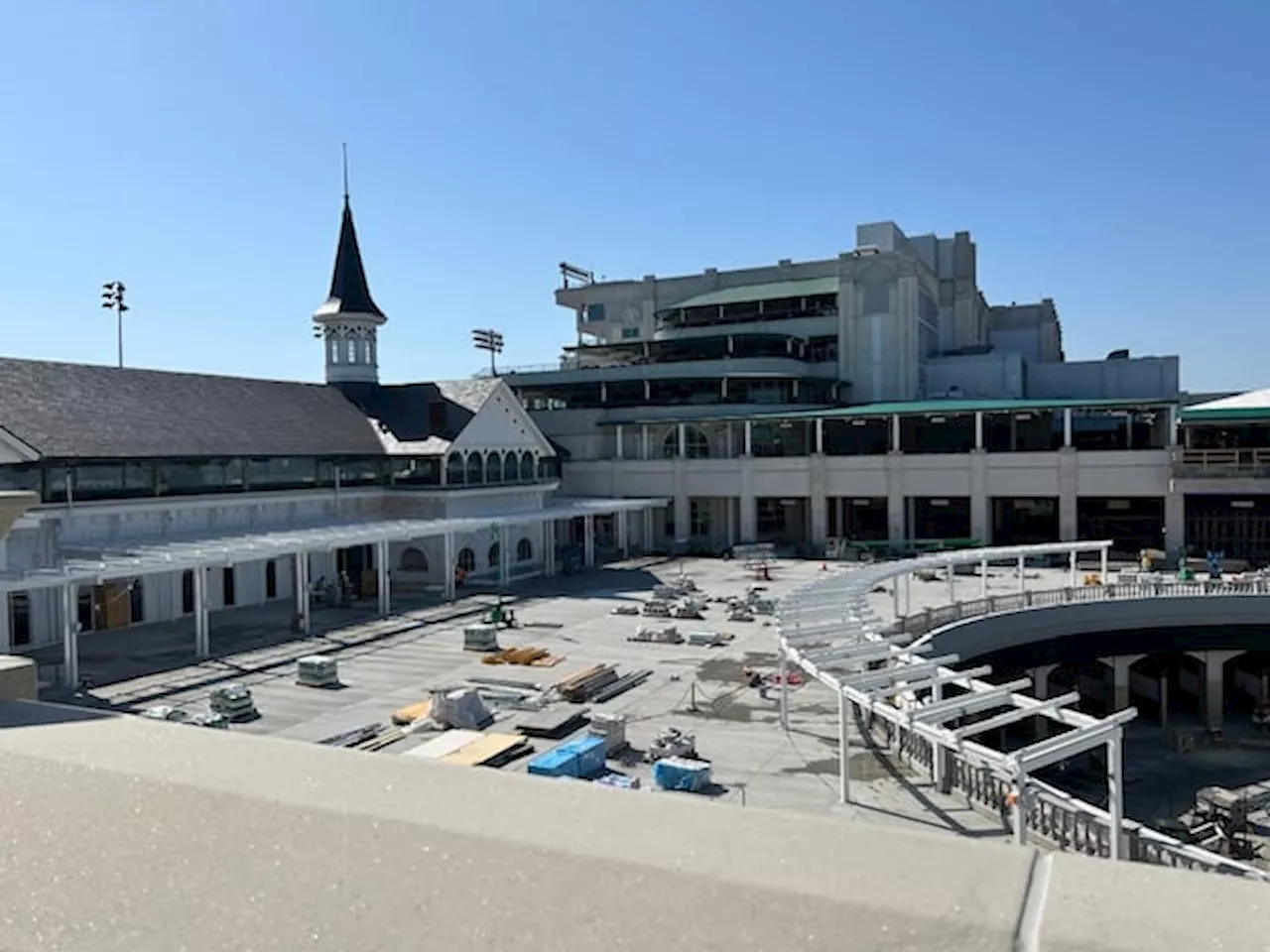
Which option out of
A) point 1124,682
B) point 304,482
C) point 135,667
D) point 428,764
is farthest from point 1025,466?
point 428,764

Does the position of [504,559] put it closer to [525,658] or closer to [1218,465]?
[525,658]

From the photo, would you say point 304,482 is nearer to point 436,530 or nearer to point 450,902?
point 436,530

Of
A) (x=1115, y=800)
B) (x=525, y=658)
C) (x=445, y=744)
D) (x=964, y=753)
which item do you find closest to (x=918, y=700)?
(x=964, y=753)

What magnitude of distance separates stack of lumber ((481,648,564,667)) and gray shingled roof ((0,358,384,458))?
51.1 ft

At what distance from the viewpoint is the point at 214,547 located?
31.2m

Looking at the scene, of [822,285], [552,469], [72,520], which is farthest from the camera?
[822,285]

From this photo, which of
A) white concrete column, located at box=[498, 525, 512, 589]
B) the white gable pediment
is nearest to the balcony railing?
the white gable pediment

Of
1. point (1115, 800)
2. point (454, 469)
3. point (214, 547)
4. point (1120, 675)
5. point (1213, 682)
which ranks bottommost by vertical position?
point (1213, 682)

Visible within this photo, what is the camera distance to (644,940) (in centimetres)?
224

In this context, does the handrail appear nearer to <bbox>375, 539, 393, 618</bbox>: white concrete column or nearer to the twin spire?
<bbox>375, 539, 393, 618</bbox>: white concrete column

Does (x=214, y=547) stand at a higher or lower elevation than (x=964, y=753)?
higher

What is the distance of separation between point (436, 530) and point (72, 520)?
484 inches

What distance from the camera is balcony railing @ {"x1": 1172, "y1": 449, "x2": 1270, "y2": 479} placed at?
46.0 meters

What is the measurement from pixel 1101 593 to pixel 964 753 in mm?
24673
